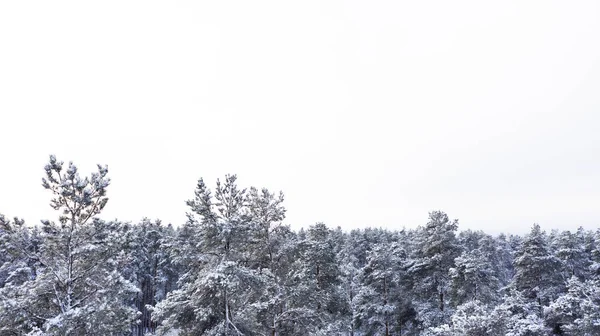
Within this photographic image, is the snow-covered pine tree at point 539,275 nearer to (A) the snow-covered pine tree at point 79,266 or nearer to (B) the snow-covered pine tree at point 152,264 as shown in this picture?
(A) the snow-covered pine tree at point 79,266

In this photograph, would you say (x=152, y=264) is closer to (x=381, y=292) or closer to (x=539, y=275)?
(x=381, y=292)

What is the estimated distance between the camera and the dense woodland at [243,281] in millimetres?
11352

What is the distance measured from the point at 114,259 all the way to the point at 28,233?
2787 millimetres

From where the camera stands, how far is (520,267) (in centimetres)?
2927

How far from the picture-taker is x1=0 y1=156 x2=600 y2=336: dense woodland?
37.2 ft

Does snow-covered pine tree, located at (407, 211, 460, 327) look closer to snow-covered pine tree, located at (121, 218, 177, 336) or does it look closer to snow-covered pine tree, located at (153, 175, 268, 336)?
snow-covered pine tree, located at (153, 175, 268, 336)

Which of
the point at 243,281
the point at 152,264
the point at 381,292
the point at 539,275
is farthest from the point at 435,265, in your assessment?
the point at 152,264

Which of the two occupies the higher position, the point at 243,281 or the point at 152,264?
the point at 152,264

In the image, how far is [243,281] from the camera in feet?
46.8

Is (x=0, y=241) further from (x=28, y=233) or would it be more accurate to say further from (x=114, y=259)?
(x=114, y=259)

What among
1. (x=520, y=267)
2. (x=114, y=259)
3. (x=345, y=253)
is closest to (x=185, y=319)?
(x=114, y=259)

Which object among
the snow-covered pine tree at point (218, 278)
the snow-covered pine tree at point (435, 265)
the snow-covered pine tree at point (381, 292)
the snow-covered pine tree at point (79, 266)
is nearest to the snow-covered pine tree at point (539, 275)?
the snow-covered pine tree at point (435, 265)

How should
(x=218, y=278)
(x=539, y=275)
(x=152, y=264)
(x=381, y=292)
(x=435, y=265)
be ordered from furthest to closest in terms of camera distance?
1. (x=152, y=264)
2. (x=381, y=292)
3. (x=539, y=275)
4. (x=435, y=265)
5. (x=218, y=278)

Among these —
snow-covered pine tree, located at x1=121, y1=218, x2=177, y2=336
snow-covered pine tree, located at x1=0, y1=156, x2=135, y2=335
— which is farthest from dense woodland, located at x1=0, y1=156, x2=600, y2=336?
snow-covered pine tree, located at x1=121, y1=218, x2=177, y2=336
